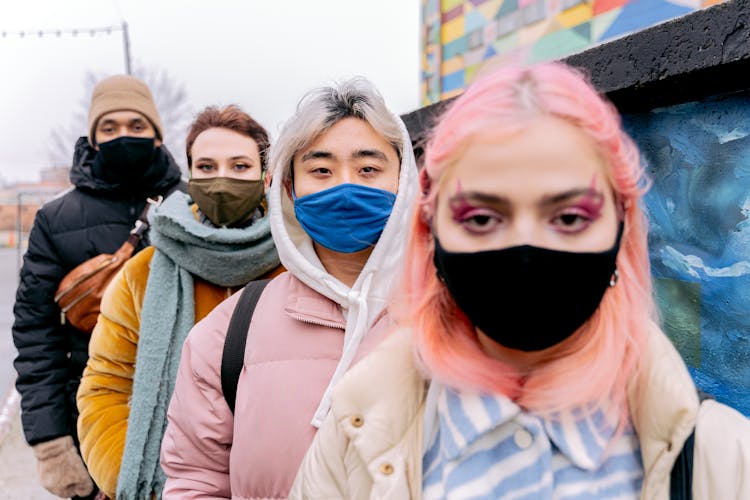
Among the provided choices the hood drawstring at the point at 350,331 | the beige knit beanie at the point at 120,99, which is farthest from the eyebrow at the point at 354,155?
the beige knit beanie at the point at 120,99

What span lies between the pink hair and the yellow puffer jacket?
1.24 meters

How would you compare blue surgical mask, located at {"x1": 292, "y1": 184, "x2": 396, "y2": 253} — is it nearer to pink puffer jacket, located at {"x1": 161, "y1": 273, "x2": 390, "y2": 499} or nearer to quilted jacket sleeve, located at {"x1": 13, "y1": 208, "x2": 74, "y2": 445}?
pink puffer jacket, located at {"x1": 161, "y1": 273, "x2": 390, "y2": 499}

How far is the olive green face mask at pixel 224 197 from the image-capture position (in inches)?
88.4

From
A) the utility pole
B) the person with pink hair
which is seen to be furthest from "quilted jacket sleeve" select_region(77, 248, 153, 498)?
the utility pole

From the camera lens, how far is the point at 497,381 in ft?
3.66

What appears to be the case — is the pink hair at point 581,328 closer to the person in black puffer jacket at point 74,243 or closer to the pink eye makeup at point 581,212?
the pink eye makeup at point 581,212

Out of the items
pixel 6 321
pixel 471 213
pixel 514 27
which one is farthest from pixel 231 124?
pixel 6 321

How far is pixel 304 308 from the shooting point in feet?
5.28

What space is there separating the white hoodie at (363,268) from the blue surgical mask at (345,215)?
0.04 m

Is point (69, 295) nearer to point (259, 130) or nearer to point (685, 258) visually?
point (259, 130)

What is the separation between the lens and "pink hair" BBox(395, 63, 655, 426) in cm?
104

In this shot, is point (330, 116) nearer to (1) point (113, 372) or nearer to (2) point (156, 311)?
(2) point (156, 311)

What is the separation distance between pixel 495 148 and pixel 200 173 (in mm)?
1584

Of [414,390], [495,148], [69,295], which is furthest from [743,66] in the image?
[69,295]
